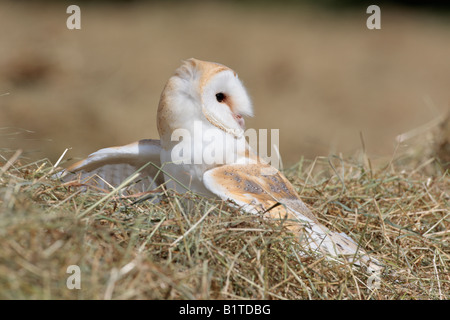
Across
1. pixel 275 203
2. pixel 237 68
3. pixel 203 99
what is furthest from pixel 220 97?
pixel 237 68

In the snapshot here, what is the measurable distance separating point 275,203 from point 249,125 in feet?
11.4

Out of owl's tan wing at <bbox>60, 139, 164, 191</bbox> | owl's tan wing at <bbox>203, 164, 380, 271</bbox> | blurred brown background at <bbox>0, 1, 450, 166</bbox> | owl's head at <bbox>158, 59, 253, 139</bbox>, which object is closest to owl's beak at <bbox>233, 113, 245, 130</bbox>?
owl's head at <bbox>158, 59, 253, 139</bbox>

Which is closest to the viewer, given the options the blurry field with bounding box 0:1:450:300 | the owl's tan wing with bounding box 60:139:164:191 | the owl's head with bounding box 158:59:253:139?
the blurry field with bounding box 0:1:450:300

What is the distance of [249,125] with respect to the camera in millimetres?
5074

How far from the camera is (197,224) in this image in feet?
4.72

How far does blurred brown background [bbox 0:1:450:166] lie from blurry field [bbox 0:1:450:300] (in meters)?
0.03

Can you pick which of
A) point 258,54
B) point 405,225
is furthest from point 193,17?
point 405,225

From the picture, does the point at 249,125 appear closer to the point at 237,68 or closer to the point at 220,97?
the point at 237,68

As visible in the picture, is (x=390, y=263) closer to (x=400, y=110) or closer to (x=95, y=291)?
(x=95, y=291)

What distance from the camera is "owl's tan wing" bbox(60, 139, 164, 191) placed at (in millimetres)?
1929

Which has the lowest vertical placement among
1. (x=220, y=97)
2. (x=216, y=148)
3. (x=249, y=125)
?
(x=249, y=125)

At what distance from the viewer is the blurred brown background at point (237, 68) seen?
15.5 ft

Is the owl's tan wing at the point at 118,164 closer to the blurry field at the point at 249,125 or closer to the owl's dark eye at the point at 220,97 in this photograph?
the blurry field at the point at 249,125

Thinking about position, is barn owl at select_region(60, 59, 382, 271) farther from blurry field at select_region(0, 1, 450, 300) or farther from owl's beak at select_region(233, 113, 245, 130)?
blurry field at select_region(0, 1, 450, 300)
